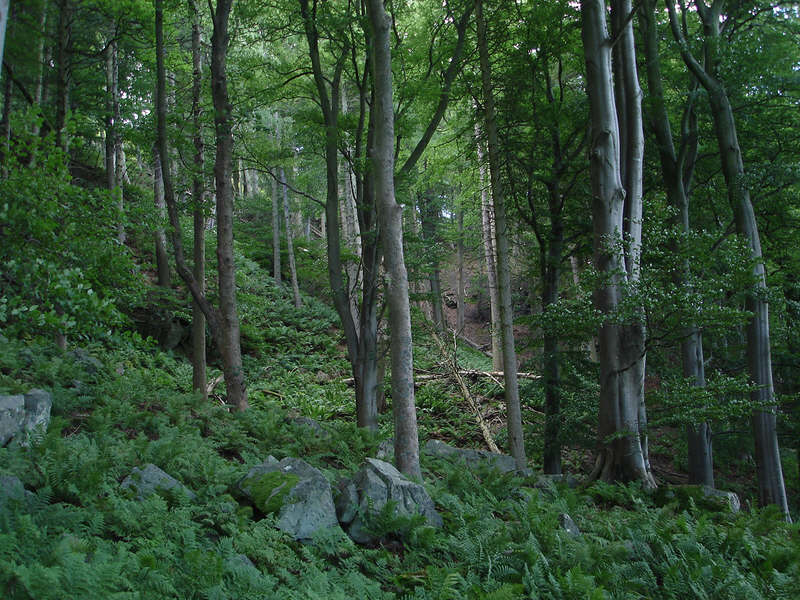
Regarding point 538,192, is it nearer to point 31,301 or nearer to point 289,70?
point 289,70

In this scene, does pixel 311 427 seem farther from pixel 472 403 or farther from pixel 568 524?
pixel 472 403

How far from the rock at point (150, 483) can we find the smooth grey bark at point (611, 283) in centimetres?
559

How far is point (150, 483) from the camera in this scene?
13.8 ft

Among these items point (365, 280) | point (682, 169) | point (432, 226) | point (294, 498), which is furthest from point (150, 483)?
point (432, 226)

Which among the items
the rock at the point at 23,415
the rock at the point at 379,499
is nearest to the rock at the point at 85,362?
the rock at the point at 23,415

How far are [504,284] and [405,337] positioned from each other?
3711 millimetres

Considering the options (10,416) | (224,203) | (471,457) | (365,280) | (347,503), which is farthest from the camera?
(365,280)

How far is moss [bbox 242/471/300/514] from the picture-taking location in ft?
13.7

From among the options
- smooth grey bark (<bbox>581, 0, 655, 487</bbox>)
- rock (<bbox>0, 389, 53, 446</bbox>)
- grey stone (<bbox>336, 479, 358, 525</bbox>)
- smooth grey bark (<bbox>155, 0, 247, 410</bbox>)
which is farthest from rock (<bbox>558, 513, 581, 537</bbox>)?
smooth grey bark (<bbox>155, 0, 247, 410</bbox>)

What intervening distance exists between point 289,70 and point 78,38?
6.12m

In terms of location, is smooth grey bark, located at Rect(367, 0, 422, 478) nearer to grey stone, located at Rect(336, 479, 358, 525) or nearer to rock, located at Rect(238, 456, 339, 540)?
grey stone, located at Rect(336, 479, 358, 525)

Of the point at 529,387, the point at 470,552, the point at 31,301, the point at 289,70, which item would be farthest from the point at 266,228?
the point at 470,552

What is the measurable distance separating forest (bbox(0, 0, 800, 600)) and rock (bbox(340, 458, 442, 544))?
0.03m

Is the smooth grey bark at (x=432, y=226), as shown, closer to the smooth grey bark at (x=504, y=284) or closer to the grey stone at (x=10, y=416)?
the smooth grey bark at (x=504, y=284)
